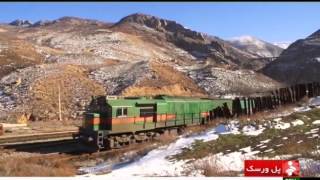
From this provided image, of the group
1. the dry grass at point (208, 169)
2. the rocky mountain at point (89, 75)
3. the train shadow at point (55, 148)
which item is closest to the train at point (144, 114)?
the train shadow at point (55, 148)

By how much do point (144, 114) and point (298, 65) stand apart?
77939 mm

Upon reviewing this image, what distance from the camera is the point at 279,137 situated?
20344mm

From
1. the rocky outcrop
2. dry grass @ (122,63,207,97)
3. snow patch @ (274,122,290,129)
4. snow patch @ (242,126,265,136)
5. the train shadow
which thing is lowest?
the train shadow

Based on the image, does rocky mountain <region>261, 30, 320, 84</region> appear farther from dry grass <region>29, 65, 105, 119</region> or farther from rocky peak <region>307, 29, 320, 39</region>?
dry grass <region>29, 65, 105, 119</region>

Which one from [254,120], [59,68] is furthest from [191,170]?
[59,68]

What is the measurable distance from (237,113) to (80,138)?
9.58 m

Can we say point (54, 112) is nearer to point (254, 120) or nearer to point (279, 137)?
point (254, 120)

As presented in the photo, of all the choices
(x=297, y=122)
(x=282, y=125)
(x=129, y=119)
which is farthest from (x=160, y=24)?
(x=282, y=125)

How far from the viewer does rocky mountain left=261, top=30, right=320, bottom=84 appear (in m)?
92.0

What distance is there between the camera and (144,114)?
30188 millimetres

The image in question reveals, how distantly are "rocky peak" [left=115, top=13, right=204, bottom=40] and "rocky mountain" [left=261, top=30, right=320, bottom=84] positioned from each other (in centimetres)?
2820

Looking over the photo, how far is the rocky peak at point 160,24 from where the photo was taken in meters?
136

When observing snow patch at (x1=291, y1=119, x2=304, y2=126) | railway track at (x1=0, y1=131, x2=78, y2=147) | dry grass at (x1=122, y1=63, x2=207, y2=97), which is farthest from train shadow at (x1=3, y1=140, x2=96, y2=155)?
dry grass at (x1=122, y1=63, x2=207, y2=97)

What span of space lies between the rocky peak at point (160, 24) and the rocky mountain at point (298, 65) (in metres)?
28.2
